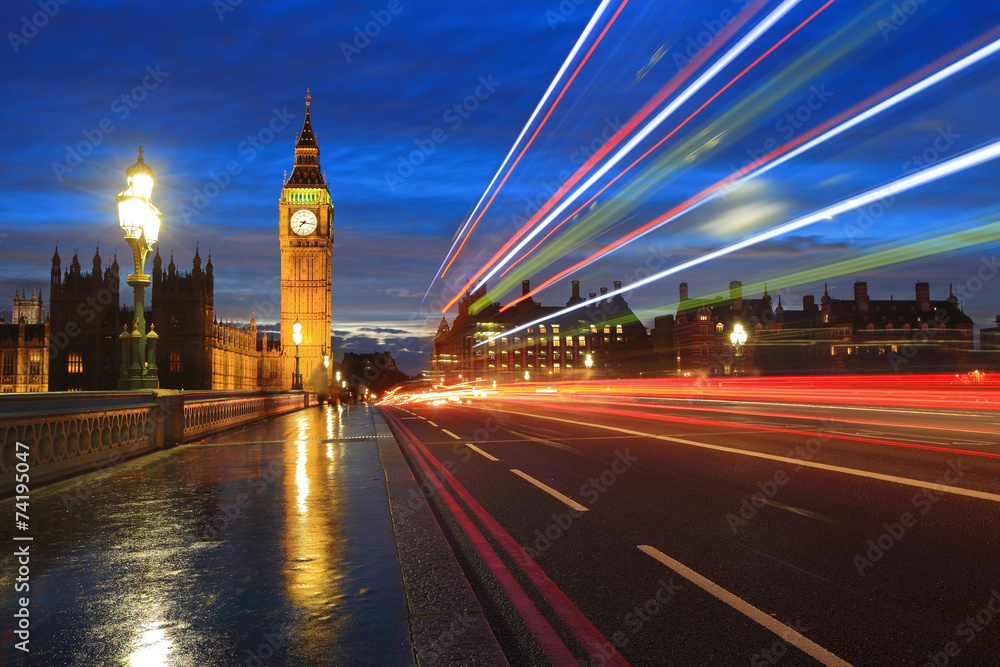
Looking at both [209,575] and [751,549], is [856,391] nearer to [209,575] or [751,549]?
[751,549]

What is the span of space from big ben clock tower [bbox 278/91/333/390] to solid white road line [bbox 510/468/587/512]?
106104mm

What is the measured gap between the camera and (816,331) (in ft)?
346

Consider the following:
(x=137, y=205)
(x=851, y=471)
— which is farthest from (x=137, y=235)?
(x=851, y=471)

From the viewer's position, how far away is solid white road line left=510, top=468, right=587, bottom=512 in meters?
8.34

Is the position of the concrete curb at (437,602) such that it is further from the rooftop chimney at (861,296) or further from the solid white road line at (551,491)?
the rooftop chimney at (861,296)

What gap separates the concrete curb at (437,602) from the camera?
3.91m

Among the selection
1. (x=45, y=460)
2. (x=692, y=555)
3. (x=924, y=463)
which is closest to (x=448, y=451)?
(x=45, y=460)

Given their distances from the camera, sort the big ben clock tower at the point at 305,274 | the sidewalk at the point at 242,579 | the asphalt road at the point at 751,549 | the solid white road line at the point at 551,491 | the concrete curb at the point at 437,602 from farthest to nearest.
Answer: the big ben clock tower at the point at 305,274 → the solid white road line at the point at 551,491 → the asphalt road at the point at 751,549 → the sidewalk at the point at 242,579 → the concrete curb at the point at 437,602

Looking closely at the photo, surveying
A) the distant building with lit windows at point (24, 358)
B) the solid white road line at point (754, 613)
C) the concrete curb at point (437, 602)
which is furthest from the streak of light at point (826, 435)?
the distant building with lit windows at point (24, 358)

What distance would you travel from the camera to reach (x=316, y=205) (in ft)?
391

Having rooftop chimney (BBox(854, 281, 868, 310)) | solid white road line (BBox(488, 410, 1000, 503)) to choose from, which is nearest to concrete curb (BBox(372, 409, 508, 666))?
solid white road line (BBox(488, 410, 1000, 503))

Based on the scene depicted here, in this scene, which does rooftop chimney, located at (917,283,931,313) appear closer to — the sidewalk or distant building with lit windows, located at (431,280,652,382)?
distant building with lit windows, located at (431,280,652,382)

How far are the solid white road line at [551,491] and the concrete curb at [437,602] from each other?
5.89ft

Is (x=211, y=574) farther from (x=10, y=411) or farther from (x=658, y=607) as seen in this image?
(x=10, y=411)
